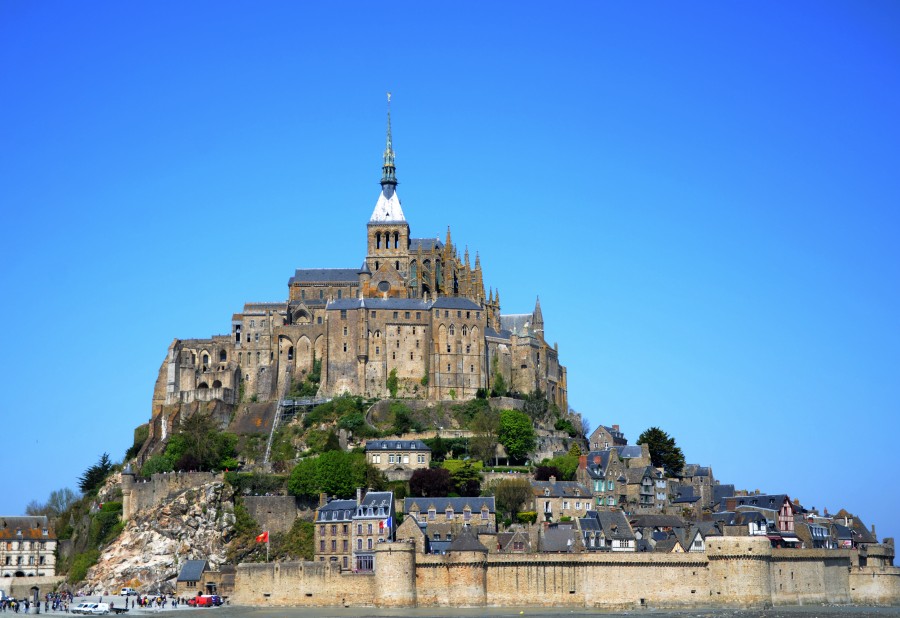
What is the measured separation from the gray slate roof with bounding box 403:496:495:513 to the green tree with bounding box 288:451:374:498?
186 inches

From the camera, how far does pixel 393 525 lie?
83125mm

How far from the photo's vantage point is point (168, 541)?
293ft

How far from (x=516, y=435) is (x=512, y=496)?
1076cm

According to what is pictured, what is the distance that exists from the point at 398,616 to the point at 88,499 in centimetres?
3989

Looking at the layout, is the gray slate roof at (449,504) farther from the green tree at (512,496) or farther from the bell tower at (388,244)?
the bell tower at (388,244)

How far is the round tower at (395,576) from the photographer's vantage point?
77.4 meters

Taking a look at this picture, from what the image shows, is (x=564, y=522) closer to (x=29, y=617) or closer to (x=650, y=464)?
(x=650, y=464)

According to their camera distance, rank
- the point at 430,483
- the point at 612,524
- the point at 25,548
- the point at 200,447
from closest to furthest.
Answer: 1. the point at 612,524
2. the point at 430,483
3. the point at 200,447
4. the point at 25,548

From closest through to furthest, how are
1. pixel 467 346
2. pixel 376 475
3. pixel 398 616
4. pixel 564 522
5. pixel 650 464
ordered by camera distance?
pixel 398 616 → pixel 564 522 → pixel 376 475 → pixel 650 464 → pixel 467 346

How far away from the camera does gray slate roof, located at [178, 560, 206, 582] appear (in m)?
84.2

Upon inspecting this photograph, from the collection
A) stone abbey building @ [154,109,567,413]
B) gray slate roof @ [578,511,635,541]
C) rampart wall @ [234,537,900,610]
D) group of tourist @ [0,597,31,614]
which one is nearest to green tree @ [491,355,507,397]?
stone abbey building @ [154,109,567,413]

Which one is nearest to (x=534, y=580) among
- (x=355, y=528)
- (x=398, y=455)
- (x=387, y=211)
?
(x=355, y=528)

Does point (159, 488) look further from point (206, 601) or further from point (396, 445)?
point (396, 445)

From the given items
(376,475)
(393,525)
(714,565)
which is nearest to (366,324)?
(376,475)
